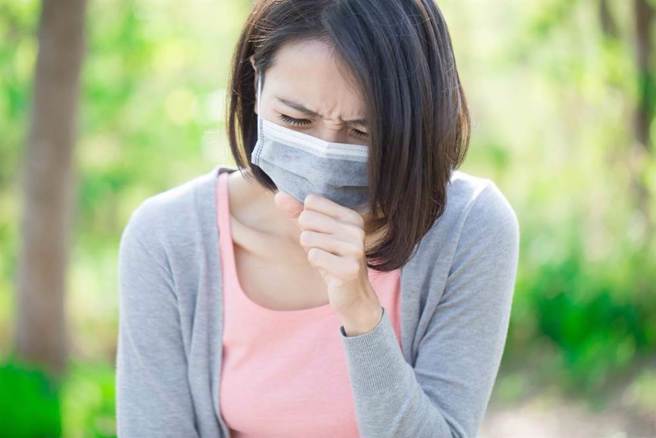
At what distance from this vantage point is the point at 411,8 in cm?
180

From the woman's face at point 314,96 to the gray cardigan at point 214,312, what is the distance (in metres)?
0.33

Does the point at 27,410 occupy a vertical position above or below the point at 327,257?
below

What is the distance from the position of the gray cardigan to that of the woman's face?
1.09 ft

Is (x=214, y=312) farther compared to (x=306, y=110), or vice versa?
(x=214, y=312)

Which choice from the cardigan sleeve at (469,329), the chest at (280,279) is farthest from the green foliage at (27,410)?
the cardigan sleeve at (469,329)

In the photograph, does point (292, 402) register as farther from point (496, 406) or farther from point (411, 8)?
point (496, 406)

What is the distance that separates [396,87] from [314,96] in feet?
0.51

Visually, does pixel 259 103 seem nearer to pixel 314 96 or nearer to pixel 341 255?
pixel 314 96

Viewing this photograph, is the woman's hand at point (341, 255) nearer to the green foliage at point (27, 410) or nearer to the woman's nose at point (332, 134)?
the woman's nose at point (332, 134)

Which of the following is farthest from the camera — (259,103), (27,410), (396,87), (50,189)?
(50,189)

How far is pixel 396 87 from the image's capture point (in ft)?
5.74

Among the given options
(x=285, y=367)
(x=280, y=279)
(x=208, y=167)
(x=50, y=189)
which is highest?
(x=280, y=279)

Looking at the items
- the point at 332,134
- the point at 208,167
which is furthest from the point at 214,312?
the point at 208,167

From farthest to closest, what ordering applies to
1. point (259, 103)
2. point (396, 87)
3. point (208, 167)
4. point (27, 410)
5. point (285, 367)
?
point (208, 167) → point (27, 410) → point (285, 367) → point (259, 103) → point (396, 87)
